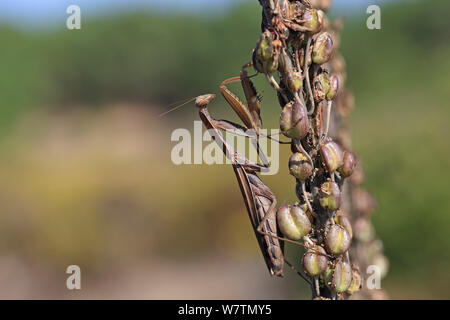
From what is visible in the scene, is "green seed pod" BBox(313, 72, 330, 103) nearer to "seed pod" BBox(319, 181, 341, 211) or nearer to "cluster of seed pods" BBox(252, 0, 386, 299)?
"cluster of seed pods" BBox(252, 0, 386, 299)

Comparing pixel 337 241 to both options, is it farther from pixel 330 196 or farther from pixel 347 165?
pixel 347 165

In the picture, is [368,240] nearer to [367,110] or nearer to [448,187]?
[448,187]

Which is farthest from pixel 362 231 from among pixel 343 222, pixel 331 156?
pixel 331 156

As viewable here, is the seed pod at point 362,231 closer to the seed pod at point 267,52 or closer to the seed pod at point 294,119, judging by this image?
the seed pod at point 294,119

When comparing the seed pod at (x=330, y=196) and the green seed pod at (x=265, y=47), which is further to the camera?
the seed pod at (x=330, y=196)

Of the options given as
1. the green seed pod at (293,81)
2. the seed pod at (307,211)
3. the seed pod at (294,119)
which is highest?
the green seed pod at (293,81)

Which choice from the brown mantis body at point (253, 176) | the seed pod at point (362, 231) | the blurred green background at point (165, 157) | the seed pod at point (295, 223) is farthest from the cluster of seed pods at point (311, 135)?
the blurred green background at point (165, 157)

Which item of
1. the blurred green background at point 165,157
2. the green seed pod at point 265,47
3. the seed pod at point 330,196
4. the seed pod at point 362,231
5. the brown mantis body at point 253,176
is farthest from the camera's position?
the blurred green background at point 165,157
